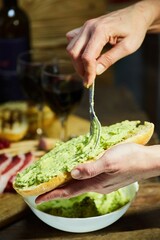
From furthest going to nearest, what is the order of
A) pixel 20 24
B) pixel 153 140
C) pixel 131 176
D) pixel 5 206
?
pixel 20 24 < pixel 153 140 < pixel 5 206 < pixel 131 176

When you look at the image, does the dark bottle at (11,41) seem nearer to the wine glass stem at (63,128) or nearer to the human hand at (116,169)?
the wine glass stem at (63,128)

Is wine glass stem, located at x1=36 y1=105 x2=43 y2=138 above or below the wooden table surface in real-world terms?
above

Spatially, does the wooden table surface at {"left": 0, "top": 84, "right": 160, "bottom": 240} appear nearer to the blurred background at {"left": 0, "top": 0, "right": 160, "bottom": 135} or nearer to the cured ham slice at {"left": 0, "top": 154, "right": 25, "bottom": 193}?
the cured ham slice at {"left": 0, "top": 154, "right": 25, "bottom": 193}

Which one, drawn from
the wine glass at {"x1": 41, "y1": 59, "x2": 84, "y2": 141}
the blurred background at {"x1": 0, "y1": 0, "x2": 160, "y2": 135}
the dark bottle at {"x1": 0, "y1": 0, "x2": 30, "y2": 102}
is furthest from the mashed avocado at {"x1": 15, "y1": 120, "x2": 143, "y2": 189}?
the dark bottle at {"x1": 0, "y1": 0, "x2": 30, "y2": 102}

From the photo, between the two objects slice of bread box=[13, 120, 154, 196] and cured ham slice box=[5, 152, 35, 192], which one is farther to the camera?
cured ham slice box=[5, 152, 35, 192]

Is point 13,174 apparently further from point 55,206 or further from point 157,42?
point 157,42

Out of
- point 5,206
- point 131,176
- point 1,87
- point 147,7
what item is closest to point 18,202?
point 5,206
